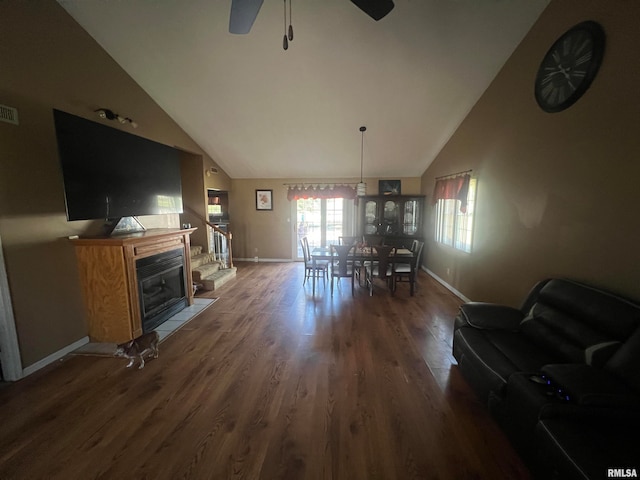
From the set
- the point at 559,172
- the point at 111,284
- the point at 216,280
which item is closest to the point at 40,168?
the point at 111,284

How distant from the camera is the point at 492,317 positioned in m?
2.29

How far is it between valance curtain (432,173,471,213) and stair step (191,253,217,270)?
187 inches

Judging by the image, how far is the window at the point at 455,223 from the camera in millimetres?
3946

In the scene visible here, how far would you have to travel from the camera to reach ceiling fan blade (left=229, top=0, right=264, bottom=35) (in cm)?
183

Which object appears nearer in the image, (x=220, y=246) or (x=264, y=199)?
(x=220, y=246)

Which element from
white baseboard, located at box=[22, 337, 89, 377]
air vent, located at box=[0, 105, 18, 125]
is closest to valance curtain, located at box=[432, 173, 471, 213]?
air vent, located at box=[0, 105, 18, 125]

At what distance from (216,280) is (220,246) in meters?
1.37

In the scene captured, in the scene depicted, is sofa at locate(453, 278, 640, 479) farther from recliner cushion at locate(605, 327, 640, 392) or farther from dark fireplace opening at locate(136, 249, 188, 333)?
dark fireplace opening at locate(136, 249, 188, 333)

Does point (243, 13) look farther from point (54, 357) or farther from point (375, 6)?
point (54, 357)

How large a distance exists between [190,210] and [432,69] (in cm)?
485

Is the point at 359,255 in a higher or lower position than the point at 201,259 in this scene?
higher

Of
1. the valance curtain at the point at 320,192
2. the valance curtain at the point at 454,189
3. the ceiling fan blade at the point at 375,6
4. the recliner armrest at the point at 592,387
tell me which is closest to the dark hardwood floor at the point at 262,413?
the recliner armrest at the point at 592,387

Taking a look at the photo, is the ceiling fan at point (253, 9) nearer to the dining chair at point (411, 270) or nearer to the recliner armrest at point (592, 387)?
the recliner armrest at point (592, 387)

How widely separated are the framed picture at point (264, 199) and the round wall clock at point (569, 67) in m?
5.33
